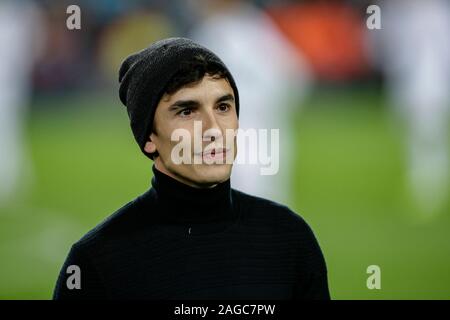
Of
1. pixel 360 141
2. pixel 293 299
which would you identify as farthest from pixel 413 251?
pixel 293 299

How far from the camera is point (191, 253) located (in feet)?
4.96

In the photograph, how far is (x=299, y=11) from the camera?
16.7ft

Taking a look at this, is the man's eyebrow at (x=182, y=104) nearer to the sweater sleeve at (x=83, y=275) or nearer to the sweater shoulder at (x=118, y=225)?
the sweater shoulder at (x=118, y=225)

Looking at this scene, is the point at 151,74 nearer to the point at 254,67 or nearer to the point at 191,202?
the point at 191,202

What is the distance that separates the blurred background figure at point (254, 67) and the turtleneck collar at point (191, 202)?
160cm

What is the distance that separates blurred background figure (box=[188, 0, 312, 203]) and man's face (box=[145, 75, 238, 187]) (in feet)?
5.30

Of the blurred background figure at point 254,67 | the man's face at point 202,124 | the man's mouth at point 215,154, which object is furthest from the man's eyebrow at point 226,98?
the blurred background figure at point 254,67

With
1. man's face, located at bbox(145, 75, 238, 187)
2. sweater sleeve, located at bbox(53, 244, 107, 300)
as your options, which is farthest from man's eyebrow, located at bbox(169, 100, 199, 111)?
sweater sleeve, located at bbox(53, 244, 107, 300)

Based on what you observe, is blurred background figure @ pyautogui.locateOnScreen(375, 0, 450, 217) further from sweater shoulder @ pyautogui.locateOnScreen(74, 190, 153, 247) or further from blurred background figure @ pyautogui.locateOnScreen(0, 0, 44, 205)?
sweater shoulder @ pyautogui.locateOnScreen(74, 190, 153, 247)

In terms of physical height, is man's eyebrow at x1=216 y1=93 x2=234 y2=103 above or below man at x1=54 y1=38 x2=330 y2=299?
above

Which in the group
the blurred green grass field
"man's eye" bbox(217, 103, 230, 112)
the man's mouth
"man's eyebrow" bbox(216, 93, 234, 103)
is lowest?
the blurred green grass field

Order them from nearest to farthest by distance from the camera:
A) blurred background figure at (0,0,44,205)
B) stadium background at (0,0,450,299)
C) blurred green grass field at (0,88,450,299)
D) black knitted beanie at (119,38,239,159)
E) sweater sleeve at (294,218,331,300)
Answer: black knitted beanie at (119,38,239,159)
sweater sleeve at (294,218,331,300)
blurred green grass field at (0,88,450,299)
stadium background at (0,0,450,299)
blurred background figure at (0,0,44,205)

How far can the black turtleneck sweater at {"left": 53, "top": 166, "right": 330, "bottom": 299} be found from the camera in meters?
1.49

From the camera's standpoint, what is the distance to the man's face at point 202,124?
1487mm
